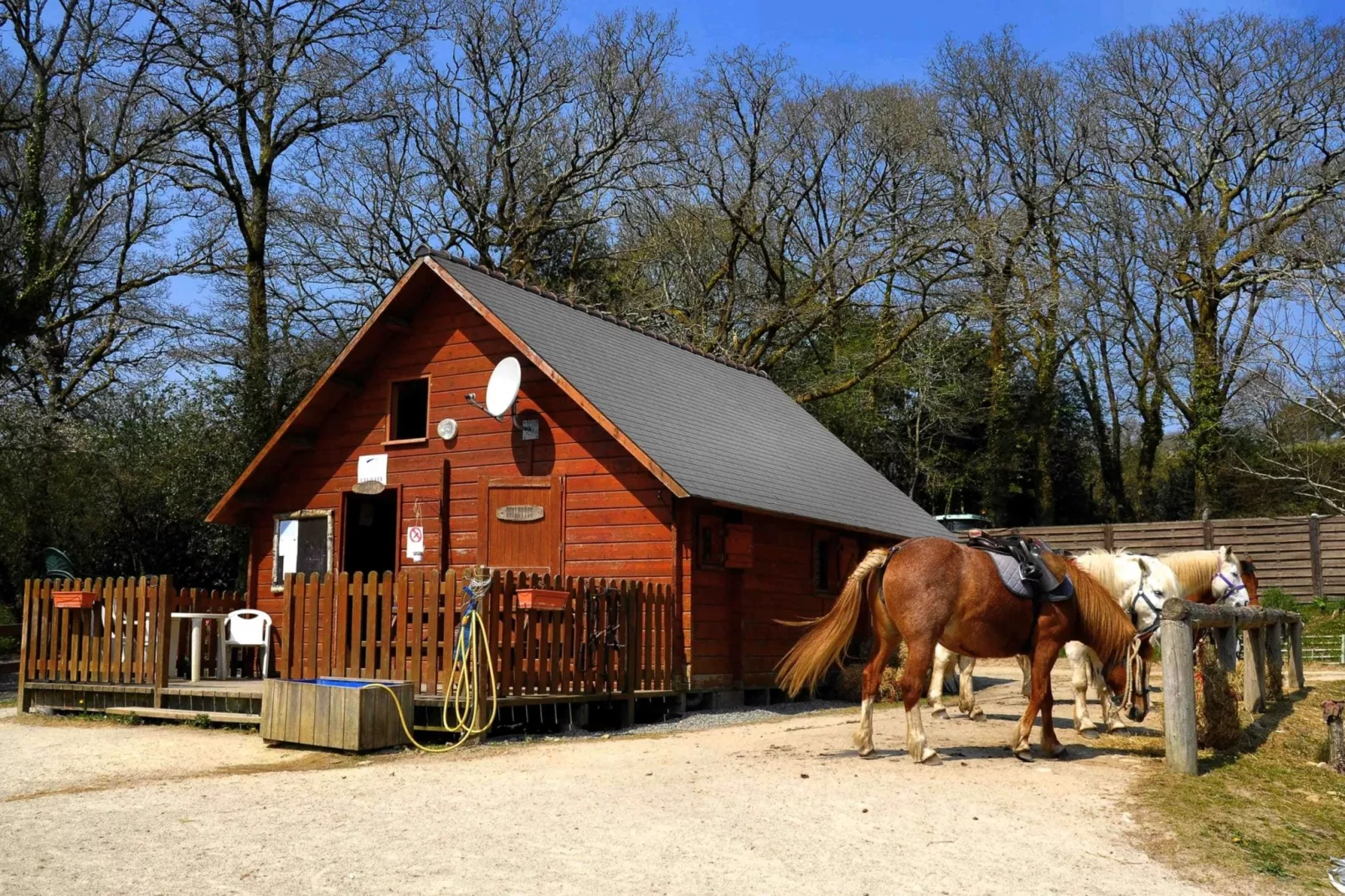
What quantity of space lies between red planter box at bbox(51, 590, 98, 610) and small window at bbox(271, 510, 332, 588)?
3.12m

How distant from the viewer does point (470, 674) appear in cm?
1194

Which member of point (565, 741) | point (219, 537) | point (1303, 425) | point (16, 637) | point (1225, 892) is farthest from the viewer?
point (1303, 425)

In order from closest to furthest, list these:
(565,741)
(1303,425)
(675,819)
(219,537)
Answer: (675,819) < (565,741) < (219,537) < (1303,425)

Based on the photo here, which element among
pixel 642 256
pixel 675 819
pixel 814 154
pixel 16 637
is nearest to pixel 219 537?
pixel 16 637

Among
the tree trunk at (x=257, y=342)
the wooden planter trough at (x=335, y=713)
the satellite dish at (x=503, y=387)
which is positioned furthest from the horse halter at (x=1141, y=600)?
the tree trunk at (x=257, y=342)

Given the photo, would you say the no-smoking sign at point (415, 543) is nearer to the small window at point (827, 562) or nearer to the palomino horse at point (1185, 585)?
the small window at point (827, 562)

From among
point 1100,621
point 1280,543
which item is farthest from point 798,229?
point 1100,621

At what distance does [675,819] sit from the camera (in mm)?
7672

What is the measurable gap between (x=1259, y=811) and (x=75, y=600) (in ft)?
42.2

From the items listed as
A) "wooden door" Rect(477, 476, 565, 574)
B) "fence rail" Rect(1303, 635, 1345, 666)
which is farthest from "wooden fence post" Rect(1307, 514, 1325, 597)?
"wooden door" Rect(477, 476, 565, 574)

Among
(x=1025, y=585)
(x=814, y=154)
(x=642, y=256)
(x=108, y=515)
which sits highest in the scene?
(x=814, y=154)

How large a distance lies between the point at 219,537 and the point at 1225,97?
2756cm

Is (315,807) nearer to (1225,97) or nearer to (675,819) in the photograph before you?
(675,819)

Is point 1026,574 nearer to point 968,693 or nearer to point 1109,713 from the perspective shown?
point 1109,713
